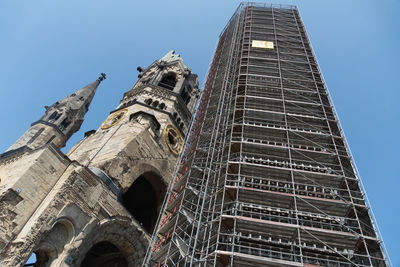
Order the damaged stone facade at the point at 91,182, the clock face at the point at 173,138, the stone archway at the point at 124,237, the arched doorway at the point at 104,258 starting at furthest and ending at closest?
the clock face at the point at 173,138 → the arched doorway at the point at 104,258 → the stone archway at the point at 124,237 → the damaged stone facade at the point at 91,182

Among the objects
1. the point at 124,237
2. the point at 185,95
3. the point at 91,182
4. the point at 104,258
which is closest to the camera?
the point at 91,182

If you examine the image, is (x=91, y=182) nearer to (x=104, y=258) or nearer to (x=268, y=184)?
(x=104, y=258)

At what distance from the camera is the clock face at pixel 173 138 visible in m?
23.2

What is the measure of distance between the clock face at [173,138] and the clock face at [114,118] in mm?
A: 3410

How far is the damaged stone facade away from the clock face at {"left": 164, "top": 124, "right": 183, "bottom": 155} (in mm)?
82

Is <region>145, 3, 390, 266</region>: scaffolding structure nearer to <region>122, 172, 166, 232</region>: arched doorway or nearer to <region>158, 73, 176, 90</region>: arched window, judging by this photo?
<region>122, 172, 166, 232</region>: arched doorway

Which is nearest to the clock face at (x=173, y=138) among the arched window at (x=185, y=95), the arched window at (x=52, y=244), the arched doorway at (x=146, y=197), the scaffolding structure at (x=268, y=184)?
the arched doorway at (x=146, y=197)

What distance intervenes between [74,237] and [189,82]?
21975 mm

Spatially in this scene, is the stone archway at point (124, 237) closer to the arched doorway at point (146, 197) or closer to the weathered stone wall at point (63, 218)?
the weathered stone wall at point (63, 218)

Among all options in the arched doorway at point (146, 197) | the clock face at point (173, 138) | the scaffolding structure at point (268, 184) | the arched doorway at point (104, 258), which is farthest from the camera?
the clock face at point (173, 138)

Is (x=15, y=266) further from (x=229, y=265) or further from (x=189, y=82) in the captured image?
(x=189, y=82)

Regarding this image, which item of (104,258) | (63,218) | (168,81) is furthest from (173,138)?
(63,218)

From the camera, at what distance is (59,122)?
24.3 m

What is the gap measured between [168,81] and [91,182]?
60.9 ft
